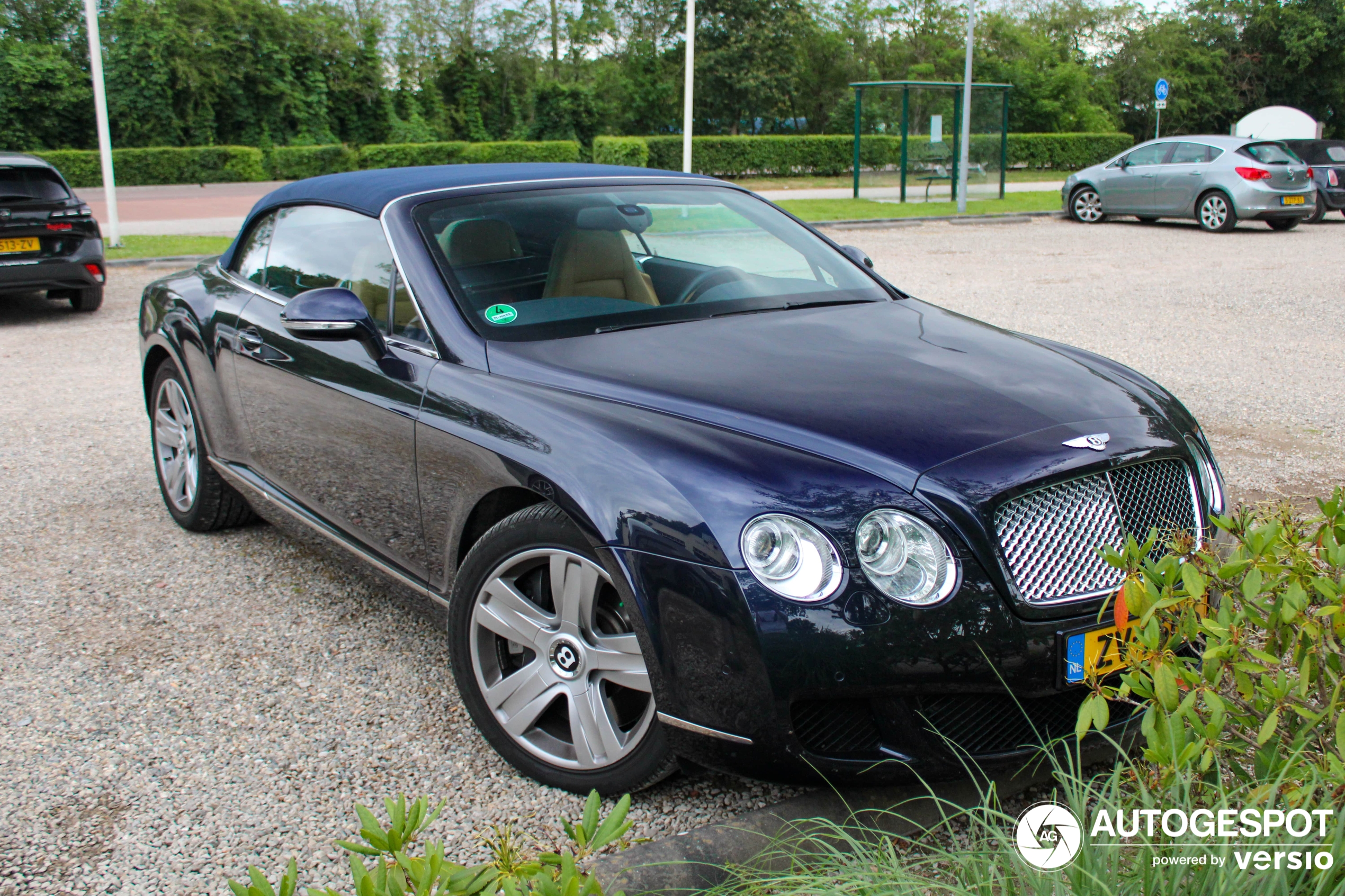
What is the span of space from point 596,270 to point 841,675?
182 cm

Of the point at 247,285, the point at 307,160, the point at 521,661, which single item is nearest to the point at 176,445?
the point at 247,285

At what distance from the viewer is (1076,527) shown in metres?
2.54

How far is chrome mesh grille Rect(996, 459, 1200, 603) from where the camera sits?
96.3 inches

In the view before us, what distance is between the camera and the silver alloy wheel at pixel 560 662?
8.61 ft

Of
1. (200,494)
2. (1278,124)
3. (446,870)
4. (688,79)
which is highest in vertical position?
(1278,124)

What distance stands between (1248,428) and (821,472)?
477cm

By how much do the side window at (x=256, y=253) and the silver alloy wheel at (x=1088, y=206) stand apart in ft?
58.9

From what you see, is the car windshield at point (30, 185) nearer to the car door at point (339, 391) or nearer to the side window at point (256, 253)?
the side window at point (256, 253)

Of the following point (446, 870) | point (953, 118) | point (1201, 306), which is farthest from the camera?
point (953, 118)

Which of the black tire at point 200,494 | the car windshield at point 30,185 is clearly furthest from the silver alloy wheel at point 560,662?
the car windshield at point 30,185

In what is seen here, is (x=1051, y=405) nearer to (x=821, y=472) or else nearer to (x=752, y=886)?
(x=821, y=472)

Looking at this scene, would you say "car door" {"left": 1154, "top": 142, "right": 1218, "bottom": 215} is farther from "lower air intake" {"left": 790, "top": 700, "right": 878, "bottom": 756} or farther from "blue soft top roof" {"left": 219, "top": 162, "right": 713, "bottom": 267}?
"lower air intake" {"left": 790, "top": 700, "right": 878, "bottom": 756}

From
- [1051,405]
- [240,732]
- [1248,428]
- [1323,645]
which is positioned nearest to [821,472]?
[1051,405]

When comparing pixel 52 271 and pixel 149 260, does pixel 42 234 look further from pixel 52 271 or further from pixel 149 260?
pixel 149 260
